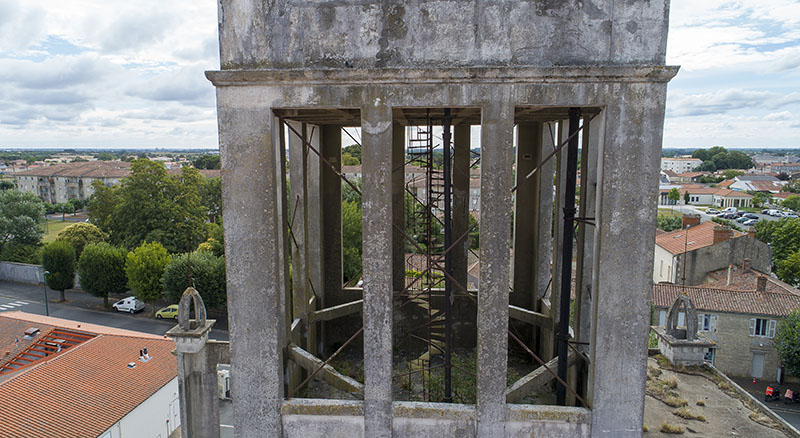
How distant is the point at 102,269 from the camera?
4284 cm

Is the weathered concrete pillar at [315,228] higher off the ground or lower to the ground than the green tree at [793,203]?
higher

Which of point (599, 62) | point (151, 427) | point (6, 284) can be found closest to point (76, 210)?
point (6, 284)

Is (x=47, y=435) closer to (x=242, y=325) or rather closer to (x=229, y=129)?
(x=242, y=325)

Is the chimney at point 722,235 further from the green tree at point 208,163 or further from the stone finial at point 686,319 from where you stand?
the green tree at point 208,163

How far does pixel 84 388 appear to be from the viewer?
74.7 ft

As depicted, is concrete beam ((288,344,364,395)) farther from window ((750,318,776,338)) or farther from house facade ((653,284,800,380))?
window ((750,318,776,338))

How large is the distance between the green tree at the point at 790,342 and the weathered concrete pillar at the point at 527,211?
28.7 m

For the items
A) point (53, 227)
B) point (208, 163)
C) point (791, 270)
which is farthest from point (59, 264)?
point (208, 163)

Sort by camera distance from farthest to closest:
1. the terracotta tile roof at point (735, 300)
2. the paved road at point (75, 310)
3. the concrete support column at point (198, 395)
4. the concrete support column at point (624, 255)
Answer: the paved road at point (75, 310) < the terracotta tile roof at point (735, 300) < the concrete support column at point (198, 395) < the concrete support column at point (624, 255)

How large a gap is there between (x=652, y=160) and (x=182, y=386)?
921 centimetres

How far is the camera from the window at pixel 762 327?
33625 millimetres

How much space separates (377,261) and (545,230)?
21.8 ft

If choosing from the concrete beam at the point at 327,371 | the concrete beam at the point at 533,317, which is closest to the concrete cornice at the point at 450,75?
the concrete beam at the point at 327,371

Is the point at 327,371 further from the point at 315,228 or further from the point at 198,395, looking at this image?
the point at 315,228
